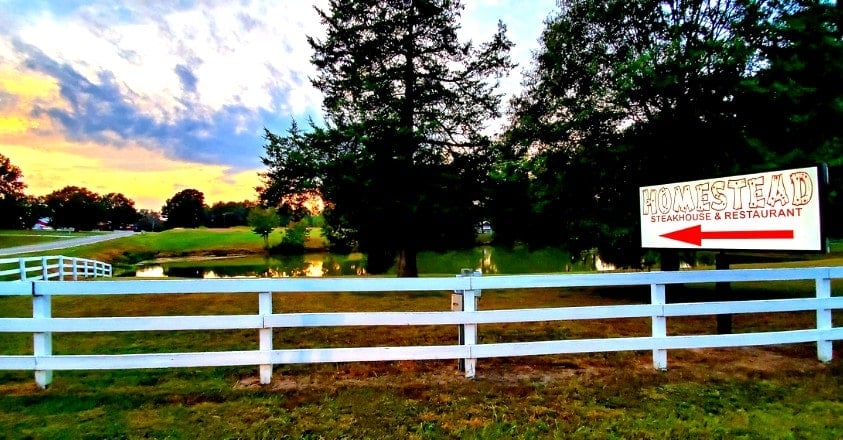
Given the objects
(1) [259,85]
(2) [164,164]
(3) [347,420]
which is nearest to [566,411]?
(3) [347,420]

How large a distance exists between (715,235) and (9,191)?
9672 centimetres

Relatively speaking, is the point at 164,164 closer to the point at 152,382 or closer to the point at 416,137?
the point at 416,137

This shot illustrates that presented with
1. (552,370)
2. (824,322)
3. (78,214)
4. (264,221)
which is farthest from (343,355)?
(78,214)

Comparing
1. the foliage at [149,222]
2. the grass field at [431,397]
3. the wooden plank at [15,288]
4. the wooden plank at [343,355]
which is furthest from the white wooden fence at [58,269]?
the foliage at [149,222]

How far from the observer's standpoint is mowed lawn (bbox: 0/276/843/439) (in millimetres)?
3826

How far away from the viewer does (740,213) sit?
5445 mm

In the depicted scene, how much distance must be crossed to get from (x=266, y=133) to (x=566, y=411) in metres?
13.6

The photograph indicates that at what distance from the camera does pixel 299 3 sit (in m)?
16.1

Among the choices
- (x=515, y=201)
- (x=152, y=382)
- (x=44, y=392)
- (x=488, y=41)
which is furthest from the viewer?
(x=488, y=41)

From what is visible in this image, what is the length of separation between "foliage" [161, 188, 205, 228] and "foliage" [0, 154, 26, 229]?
4285 centimetres

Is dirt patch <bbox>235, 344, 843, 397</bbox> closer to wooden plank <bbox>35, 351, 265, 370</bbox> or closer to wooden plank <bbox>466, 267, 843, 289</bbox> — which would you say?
wooden plank <bbox>35, 351, 265, 370</bbox>

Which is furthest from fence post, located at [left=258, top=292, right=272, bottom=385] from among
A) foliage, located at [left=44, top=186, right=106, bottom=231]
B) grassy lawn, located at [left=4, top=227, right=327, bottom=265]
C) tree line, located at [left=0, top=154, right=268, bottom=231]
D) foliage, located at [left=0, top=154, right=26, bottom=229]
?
foliage, located at [left=44, top=186, right=106, bottom=231]

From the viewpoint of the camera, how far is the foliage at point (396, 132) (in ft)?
44.8

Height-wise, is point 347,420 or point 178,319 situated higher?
point 178,319
